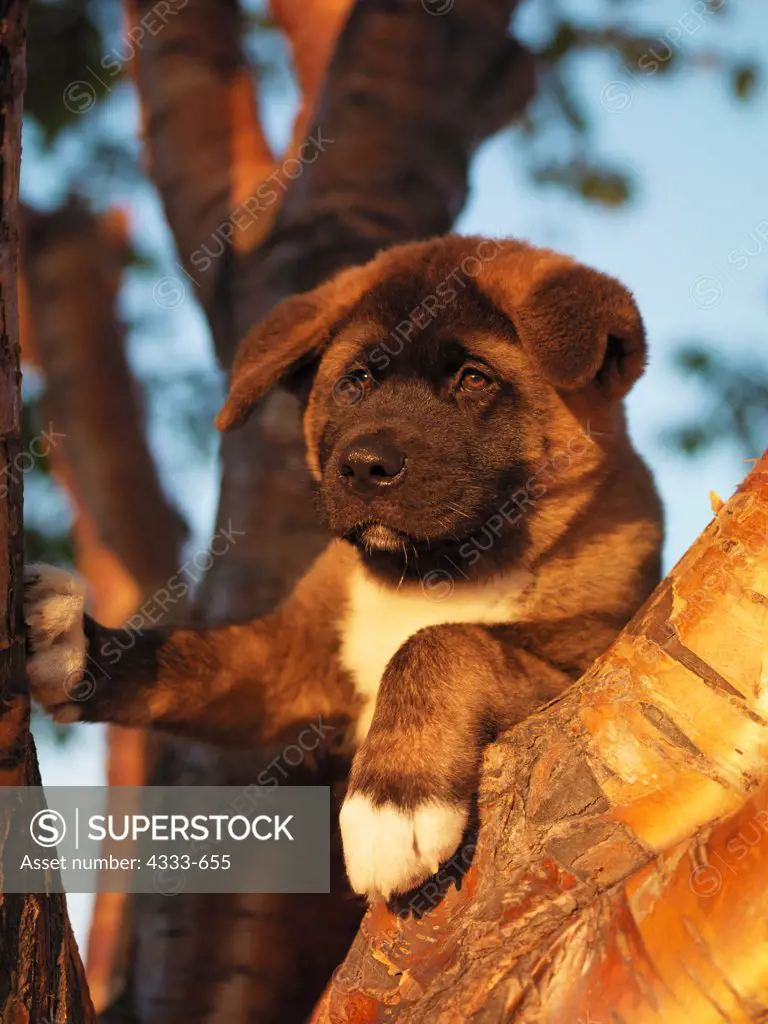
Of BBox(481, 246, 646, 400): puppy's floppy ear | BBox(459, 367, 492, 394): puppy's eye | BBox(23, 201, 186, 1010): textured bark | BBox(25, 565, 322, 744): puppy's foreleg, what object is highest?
BBox(481, 246, 646, 400): puppy's floppy ear

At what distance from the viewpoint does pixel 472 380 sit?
11.9ft

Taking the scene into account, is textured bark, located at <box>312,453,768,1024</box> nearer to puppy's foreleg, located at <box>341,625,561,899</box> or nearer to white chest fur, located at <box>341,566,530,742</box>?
puppy's foreleg, located at <box>341,625,561,899</box>

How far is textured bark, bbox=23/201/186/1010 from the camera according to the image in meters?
6.59

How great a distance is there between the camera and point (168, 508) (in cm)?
682

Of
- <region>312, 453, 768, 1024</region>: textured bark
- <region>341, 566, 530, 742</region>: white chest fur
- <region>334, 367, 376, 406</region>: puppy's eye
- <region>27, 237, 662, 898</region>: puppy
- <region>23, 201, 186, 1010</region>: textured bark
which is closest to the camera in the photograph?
<region>312, 453, 768, 1024</region>: textured bark

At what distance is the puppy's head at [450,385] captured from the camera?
132 inches

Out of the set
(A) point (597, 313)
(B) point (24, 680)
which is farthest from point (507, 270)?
(B) point (24, 680)

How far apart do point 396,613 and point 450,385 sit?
2.56 feet

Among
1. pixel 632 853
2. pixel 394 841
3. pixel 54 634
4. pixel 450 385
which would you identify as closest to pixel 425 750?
pixel 394 841

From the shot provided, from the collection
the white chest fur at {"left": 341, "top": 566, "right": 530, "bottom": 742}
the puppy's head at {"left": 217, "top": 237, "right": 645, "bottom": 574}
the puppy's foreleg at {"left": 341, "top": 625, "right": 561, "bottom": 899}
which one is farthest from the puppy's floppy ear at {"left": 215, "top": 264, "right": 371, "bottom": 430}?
the puppy's foreleg at {"left": 341, "top": 625, "right": 561, "bottom": 899}

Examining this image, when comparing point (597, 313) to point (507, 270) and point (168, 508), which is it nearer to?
point (507, 270)

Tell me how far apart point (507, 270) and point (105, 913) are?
3851 mm

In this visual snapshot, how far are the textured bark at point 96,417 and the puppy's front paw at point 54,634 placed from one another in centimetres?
323

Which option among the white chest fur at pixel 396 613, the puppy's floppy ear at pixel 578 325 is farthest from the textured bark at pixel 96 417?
the puppy's floppy ear at pixel 578 325
